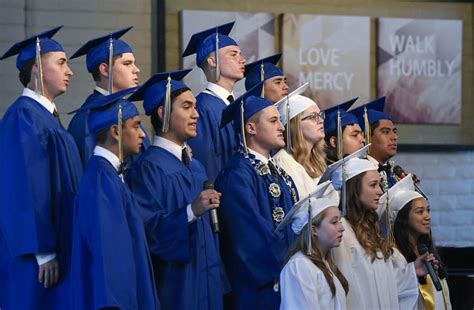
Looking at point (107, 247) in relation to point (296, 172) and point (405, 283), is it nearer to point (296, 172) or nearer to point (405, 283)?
point (296, 172)

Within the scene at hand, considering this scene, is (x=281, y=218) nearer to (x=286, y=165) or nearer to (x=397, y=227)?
(x=286, y=165)

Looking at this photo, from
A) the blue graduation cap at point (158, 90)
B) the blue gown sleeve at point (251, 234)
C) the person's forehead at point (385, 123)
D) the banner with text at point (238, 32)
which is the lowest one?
the blue gown sleeve at point (251, 234)

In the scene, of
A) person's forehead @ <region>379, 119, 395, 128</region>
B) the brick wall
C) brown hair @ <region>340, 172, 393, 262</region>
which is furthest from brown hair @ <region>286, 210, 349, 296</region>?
the brick wall

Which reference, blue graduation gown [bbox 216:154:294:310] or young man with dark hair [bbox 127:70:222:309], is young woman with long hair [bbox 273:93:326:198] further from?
young man with dark hair [bbox 127:70:222:309]

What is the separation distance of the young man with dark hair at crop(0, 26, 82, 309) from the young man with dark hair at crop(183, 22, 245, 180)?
34.3 inches

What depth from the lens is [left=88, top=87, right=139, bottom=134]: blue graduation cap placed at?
513cm

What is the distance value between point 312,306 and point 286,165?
0.92 m

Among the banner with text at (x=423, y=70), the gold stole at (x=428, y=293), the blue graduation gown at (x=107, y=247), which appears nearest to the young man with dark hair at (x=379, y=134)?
the gold stole at (x=428, y=293)

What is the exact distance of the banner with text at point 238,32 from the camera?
9180mm

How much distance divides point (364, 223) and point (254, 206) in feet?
2.08

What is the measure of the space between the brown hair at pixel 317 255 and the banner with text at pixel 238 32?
3833 mm

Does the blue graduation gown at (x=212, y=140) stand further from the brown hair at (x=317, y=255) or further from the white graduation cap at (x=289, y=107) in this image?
the brown hair at (x=317, y=255)

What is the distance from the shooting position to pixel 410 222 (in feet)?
20.7

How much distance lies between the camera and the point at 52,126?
5.41 metres
